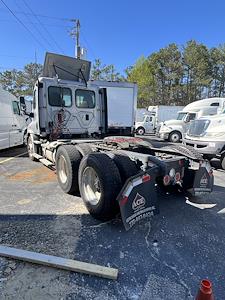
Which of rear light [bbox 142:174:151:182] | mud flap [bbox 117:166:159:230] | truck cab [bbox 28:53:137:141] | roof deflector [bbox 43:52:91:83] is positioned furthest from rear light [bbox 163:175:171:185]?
roof deflector [bbox 43:52:91:83]

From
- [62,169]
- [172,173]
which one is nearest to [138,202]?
[172,173]

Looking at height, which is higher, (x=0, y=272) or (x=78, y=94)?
(x=78, y=94)

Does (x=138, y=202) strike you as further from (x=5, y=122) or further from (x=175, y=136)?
(x=175, y=136)

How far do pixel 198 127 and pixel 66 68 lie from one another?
16.4 ft

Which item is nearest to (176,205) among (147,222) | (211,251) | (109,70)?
(147,222)

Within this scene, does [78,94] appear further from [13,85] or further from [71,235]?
[13,85]

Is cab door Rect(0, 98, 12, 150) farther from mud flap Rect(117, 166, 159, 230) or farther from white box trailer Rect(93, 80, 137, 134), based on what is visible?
mud flap Rect(117, 166, 159, 230)

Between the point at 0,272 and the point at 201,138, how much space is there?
7.50m

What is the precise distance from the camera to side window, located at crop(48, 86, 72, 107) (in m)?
7.09

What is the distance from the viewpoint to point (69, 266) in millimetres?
2699

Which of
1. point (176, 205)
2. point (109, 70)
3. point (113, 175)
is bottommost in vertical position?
point (176, 205)

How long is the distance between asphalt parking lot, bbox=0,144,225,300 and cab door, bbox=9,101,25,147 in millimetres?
6527

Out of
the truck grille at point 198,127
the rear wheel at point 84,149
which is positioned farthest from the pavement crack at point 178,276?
the truck grille at point 198,127

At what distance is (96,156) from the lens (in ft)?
13.2
